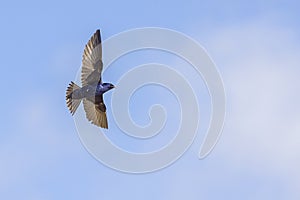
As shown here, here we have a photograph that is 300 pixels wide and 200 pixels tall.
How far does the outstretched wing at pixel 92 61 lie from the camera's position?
53.9 feet

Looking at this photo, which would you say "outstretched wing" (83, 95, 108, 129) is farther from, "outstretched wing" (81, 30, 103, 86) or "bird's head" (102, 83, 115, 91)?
"outstretched wing" (81, 30, 103, 86)

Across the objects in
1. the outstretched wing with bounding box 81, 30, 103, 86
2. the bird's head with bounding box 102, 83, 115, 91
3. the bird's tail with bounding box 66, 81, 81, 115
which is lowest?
the bird's tail with bounding box 66, 81, 81, 115

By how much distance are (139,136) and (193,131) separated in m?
1.37

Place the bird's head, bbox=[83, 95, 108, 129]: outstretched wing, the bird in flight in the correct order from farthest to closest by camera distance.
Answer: bbox=[83, 95, 108, 129]: outstretched wing
the bird in flight
the bird's head

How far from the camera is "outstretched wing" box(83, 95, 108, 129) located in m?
16.8

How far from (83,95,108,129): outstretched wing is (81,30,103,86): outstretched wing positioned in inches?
24.6

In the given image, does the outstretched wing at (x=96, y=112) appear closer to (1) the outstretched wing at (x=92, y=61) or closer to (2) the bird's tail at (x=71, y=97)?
(2) the bird's tail at (x=71, y=97)

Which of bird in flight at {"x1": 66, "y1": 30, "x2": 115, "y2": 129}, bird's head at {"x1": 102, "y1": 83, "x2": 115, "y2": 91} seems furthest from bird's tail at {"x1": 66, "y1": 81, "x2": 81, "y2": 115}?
bird's head at {"x1": 102, "y1": 83, "x2": 115, "y2": 91}

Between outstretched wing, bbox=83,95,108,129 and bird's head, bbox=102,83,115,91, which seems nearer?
bird's head, bbox=102,83,115,91

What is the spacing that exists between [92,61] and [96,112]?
1381 millimetres

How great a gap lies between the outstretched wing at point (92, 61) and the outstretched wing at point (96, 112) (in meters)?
0.63

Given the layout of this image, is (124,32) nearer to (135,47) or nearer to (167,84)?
(135,47)

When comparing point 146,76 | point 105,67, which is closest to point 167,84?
point 146,76

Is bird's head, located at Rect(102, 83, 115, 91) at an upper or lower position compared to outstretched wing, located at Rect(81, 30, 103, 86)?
lower
